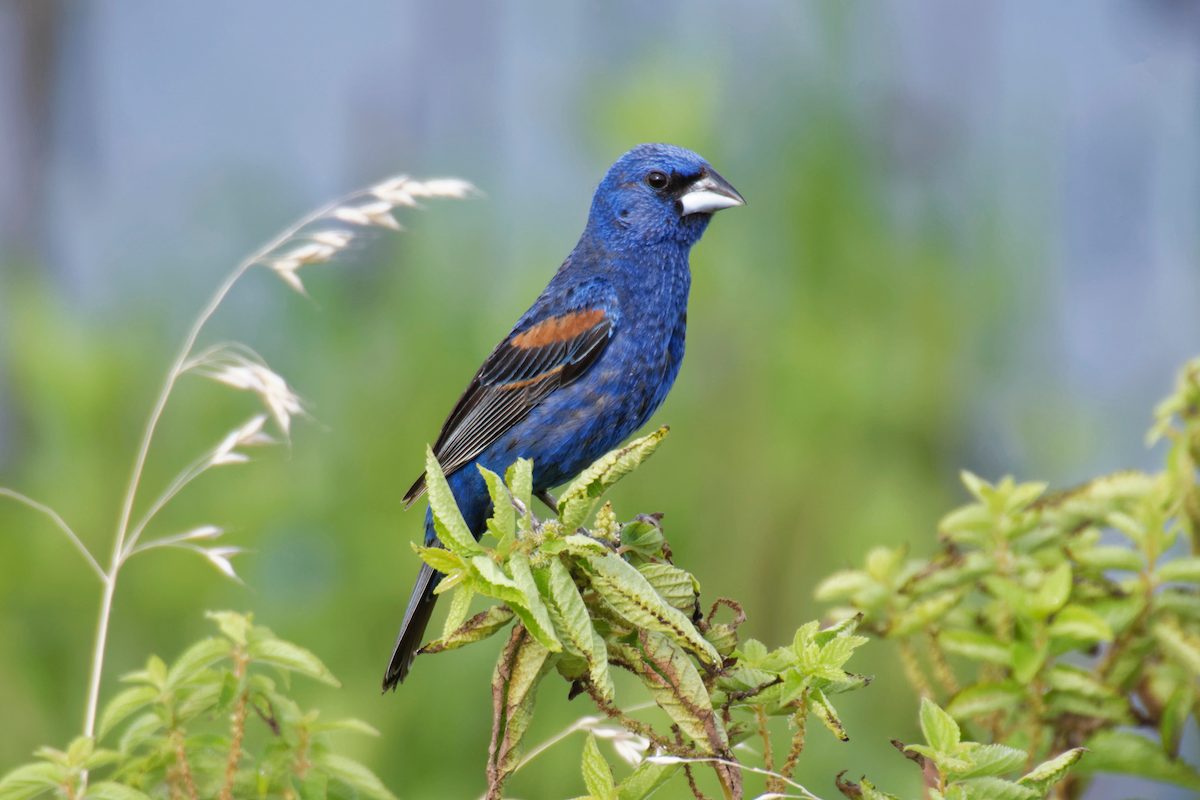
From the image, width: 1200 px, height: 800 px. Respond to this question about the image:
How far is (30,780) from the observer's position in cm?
160

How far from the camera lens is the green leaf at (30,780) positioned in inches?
62.8

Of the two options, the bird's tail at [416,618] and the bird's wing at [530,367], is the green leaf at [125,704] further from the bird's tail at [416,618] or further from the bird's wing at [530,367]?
the bird's wing at [530,367]

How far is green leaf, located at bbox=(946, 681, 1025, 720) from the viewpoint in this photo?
1.91 metres

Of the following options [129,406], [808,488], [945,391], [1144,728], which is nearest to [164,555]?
[129,406]

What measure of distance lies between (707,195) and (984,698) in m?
1.24

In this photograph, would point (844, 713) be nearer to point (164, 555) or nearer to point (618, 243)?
point (618, 243)

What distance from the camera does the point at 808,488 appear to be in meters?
3.87

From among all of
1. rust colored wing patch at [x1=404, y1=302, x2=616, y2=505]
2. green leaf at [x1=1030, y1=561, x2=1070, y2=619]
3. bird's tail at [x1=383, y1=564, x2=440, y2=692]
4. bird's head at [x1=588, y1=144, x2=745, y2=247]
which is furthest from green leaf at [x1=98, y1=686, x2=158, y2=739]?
bird's head at [x1=588, y1=144, x2=745, y2=247]

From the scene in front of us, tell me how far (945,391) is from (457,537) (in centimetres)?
287

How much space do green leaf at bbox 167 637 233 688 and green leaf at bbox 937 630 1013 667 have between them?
957 millimetres

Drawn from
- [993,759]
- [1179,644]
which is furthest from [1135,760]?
[993,759]

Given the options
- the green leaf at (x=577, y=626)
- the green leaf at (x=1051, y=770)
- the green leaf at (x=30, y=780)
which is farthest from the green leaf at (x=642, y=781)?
the green leaf at (x=30, y=780)

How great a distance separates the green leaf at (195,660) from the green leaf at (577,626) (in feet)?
1.64

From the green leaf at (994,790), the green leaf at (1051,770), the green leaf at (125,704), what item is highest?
the green leaf at (1051,770)
